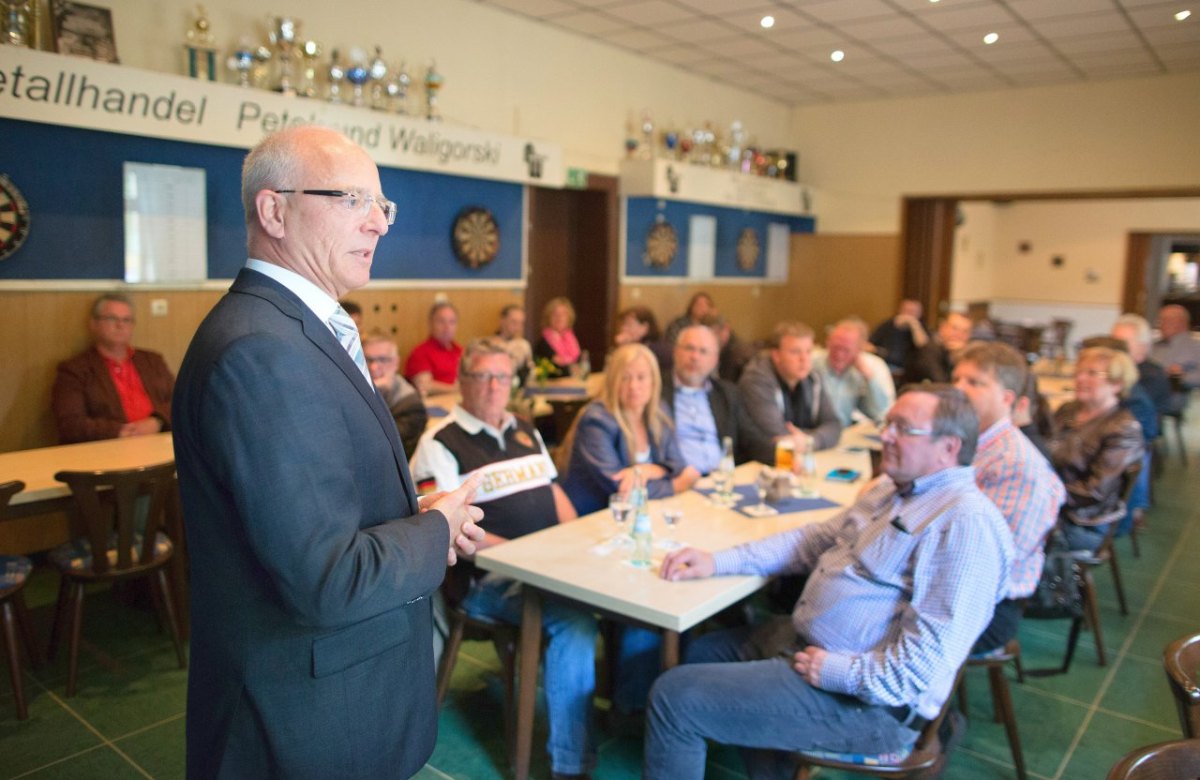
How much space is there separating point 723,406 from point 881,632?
212 cm

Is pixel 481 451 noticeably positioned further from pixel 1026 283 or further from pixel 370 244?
pixel 1026 283

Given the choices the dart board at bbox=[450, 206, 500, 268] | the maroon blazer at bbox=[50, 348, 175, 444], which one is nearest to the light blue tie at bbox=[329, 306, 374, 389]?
the maroon blazer at bbox=[50, 348, 175, 444]

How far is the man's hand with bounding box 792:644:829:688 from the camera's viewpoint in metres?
2.29

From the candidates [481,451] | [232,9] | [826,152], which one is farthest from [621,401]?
[826,152]

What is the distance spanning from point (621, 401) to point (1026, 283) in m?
13.1

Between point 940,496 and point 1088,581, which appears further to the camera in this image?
point 1088,581

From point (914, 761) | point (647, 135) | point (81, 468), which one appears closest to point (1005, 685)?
point (914, 761)

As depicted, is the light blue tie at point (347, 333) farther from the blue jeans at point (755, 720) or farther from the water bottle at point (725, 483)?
the water bottle at point (725, 483)

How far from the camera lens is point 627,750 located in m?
3.05

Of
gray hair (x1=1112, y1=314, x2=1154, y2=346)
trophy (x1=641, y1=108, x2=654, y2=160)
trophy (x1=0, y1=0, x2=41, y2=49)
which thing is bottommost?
gray hair (x1=1112, y1=314, x2=1154, y2=346)

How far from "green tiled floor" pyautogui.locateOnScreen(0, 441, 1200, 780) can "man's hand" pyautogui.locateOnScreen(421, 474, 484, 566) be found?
166cm

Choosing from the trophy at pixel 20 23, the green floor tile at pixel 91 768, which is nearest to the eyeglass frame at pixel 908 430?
the green floor tile at pixel 91 768

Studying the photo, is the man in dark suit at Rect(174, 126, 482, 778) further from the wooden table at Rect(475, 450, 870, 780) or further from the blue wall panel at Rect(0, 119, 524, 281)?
the blue wall panel at Rect(0, 119, 524, 281)

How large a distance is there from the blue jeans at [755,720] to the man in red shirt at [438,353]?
14.4 ft
